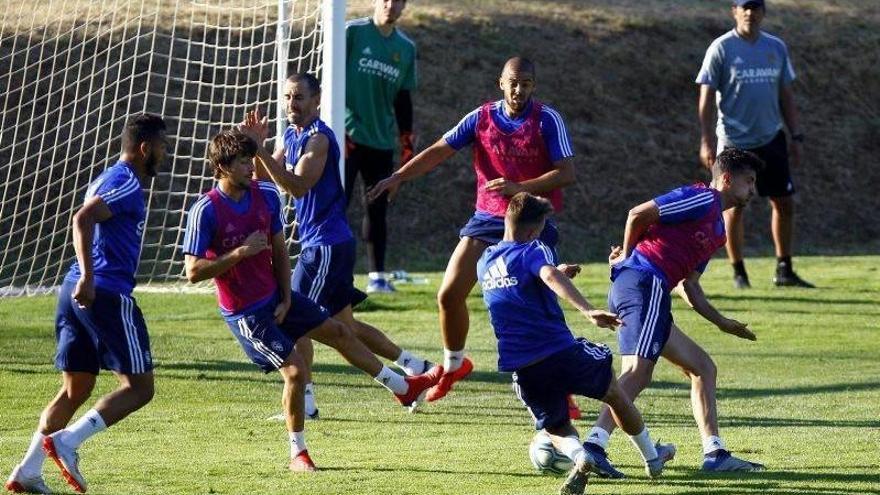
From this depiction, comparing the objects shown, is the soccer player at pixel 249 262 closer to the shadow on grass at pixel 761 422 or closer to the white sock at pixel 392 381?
the white sock at pixel 392 381

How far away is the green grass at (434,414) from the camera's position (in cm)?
819

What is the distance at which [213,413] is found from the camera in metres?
10.6

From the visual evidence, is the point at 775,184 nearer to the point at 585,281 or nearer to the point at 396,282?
the point at 585,281

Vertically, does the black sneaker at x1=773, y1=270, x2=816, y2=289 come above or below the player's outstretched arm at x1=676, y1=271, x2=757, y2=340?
below

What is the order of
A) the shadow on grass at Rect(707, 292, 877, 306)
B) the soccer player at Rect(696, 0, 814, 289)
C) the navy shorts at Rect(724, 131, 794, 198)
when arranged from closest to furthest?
the shadow on grass at Rect(707, 292, 877, 306)
the soccer player at Rect(696, 0, 814, 289)
the navy shorts at Rect(724, 131, 794, 198)

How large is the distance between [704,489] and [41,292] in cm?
897

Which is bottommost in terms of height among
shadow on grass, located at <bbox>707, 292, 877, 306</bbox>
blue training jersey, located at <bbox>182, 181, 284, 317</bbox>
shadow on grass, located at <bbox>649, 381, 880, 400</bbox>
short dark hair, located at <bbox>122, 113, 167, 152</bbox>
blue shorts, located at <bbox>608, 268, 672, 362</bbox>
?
shadow on grass, located at <bbox>649, 381, 880, 400</bbox>

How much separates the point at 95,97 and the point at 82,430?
501 inches

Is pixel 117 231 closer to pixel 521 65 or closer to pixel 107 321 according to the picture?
pixel 107 321

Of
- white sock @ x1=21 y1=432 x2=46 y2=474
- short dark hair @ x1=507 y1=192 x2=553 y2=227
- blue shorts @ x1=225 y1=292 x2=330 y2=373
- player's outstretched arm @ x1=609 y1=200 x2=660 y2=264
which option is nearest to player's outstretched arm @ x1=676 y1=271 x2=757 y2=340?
player's outstretched arm @ x1=609 y1=200 x2=660 y2=264

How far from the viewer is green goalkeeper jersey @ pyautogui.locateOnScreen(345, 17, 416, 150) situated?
1480 cm

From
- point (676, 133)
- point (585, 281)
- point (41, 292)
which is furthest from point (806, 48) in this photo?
point (41, 292)

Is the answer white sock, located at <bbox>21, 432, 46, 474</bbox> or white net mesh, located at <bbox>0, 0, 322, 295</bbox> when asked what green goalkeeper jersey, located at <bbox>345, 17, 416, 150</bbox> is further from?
white sock, located at <bbox>21, 432, 46, 474</bbox>

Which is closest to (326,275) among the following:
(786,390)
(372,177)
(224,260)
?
(224,260)
